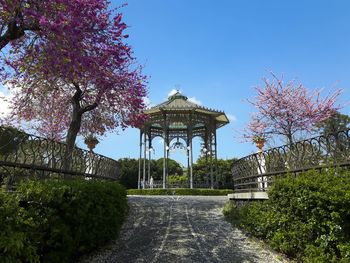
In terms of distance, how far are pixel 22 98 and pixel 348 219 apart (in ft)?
32.2

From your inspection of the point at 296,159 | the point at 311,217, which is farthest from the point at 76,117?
the point at 311,217

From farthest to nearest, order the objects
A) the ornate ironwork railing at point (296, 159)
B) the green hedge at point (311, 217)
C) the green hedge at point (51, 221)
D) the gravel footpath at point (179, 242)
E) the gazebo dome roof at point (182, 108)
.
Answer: the gazebo dome roof at point (182, 108) < the gravel footpath at point (179, 242) < the ornate ironwork railing at point (296, 159) < the green hedge at point (311, 217) < the green hedge at point (51, 221)

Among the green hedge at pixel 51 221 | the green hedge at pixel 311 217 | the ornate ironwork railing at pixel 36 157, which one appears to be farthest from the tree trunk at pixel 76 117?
the green hedge at pixel 311 217

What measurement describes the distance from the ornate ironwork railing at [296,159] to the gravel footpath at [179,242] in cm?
155

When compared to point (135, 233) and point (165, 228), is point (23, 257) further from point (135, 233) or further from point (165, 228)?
point (165, 228)

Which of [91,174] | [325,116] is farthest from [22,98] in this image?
[325,116]

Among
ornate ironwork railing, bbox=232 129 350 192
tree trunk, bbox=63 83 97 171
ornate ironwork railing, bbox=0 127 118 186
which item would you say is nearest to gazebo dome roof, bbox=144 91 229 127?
tree trunk, bbox=63 83 97 171

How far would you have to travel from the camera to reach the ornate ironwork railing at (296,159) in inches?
224

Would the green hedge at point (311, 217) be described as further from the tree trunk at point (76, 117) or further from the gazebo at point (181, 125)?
the gazebo at point (181, 125)

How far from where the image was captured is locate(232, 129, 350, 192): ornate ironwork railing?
5.69 meters

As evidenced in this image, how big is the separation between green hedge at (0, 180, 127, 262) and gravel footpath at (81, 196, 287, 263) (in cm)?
65

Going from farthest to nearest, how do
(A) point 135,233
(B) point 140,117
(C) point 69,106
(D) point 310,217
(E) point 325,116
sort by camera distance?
(E) point 325,116, (C) point 69,106, (B) point 140,117, (A) point 135,233, (D) point 310,217

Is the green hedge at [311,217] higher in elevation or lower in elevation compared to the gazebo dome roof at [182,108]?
lower

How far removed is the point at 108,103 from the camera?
38.1 ft
